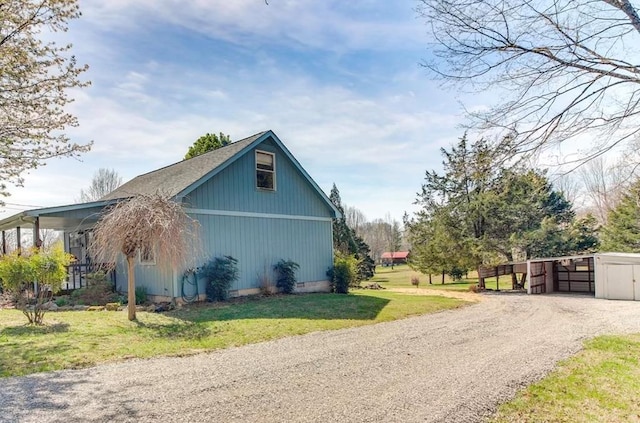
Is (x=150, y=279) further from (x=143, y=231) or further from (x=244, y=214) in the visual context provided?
(x=143, y=231)

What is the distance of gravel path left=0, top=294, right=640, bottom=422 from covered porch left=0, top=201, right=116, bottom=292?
246 inches

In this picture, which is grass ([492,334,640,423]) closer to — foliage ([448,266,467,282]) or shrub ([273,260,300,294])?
shrub ([273,260,300,294])

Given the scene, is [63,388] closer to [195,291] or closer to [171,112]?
[195,291]

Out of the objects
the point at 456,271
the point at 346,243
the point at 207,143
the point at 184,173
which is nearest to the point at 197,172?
the point at 184,173

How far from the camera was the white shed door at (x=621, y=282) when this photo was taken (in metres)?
16.2

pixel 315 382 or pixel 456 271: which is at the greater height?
pixel 315 382

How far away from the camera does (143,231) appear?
941 cm

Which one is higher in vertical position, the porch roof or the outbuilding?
the porch roof

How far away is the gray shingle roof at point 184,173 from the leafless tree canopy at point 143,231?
2.05 m

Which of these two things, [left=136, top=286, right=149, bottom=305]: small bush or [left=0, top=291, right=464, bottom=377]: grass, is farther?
[left=136, top=286, right=149, bottom=305]: small bush

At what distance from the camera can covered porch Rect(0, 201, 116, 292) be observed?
12.4 m

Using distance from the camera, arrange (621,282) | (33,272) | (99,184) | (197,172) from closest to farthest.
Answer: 1. (33,272)
2. (197,172)
3. (621,282)
4. (99,184)

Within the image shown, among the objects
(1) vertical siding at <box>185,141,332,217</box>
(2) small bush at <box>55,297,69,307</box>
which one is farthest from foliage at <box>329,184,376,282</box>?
(2) small bush at <box>55,297,69,307</box>

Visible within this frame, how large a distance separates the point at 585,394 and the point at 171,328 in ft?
24.5
